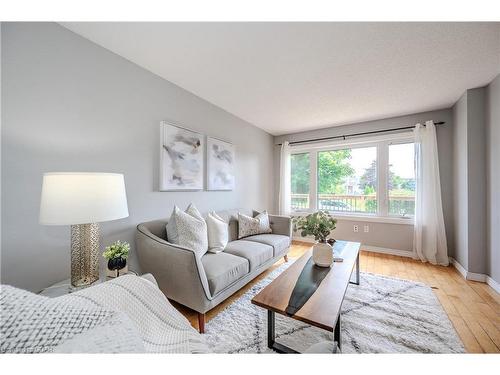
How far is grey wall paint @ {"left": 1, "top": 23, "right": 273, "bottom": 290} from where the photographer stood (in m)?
1.21

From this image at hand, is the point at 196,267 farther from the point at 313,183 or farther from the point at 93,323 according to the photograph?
the point at 313,183

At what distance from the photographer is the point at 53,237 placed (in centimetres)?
137

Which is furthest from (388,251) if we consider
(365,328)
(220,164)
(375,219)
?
(220,164)

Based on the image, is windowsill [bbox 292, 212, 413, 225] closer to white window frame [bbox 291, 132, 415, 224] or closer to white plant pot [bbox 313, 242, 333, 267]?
white window frame [bbox 291, 132, 415, 224]

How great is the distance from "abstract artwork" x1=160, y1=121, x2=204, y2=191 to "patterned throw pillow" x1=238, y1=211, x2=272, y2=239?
2.36 ft

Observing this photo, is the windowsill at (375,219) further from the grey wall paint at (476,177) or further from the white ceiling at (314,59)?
the white ceiling at (314,59)

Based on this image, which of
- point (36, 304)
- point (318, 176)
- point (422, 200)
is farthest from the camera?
point (318, 176)

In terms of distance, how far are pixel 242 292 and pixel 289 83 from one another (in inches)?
91.2

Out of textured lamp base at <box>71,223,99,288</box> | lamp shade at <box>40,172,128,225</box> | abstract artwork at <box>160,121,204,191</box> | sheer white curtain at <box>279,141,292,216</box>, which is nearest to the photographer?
lamp shade at <box>40,172,128,225</box>

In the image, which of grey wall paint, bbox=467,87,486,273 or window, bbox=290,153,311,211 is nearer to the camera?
grey wall paint, bbox=467,87,486,273

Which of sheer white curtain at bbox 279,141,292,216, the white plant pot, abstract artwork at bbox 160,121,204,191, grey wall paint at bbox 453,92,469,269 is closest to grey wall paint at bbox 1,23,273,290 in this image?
abstract artwork at bbox 160,121,204,191

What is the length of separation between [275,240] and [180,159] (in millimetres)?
1545

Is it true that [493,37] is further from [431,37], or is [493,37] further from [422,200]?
[422,200]
